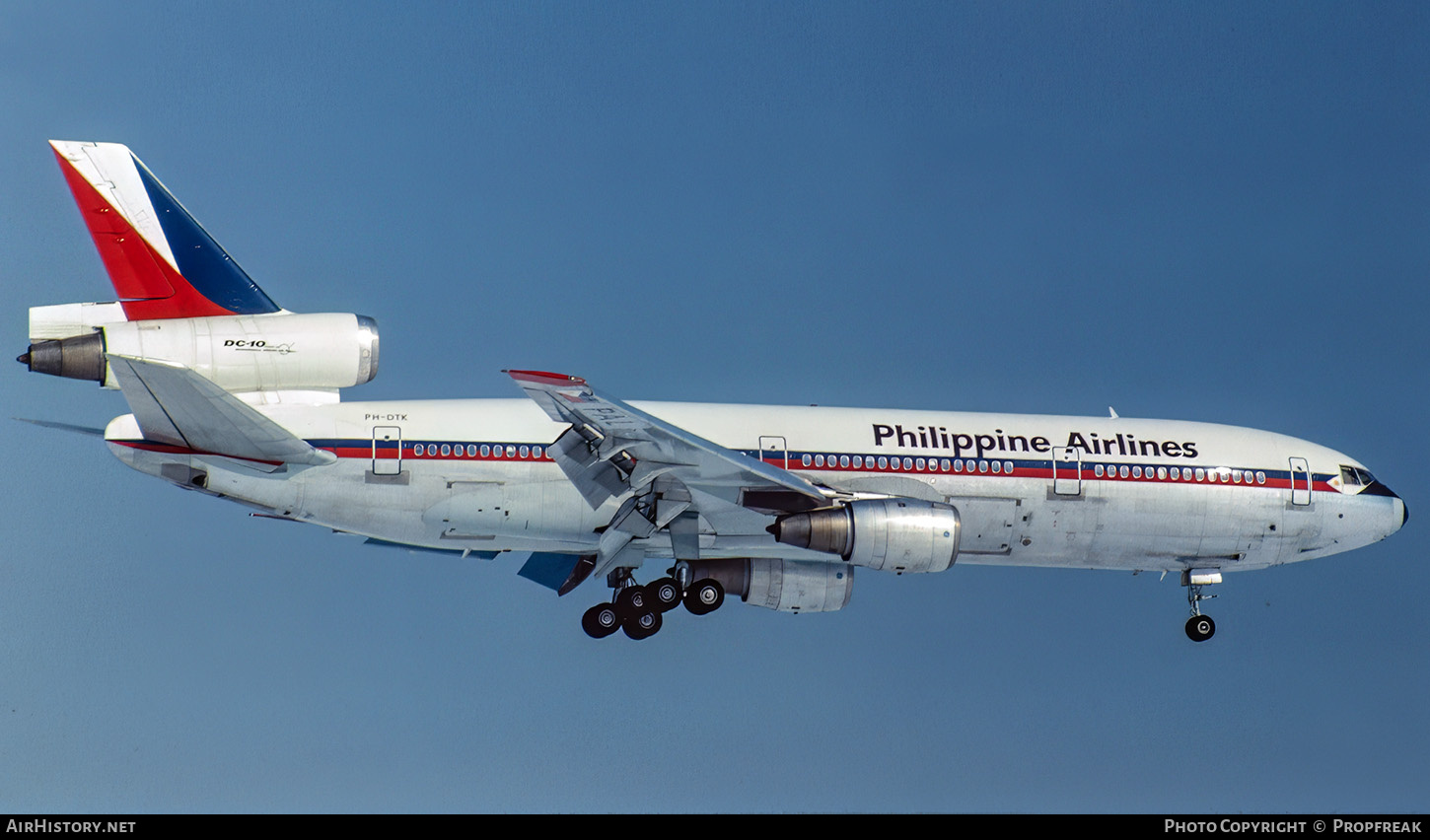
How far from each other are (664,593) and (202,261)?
9509mm

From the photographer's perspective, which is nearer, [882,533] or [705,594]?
[882,533]

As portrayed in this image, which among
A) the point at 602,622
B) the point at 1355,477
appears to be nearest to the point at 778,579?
the point at 602,622

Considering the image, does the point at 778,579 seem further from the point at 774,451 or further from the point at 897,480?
the point at 897,480

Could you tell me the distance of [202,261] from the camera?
24281 millimetres

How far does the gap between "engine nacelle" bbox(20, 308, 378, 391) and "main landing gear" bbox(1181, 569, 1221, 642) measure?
15.5 m

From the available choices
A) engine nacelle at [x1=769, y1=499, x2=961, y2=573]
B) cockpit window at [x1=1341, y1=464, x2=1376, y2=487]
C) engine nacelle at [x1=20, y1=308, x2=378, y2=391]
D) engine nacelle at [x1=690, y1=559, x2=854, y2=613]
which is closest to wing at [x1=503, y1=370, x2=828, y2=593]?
engine nacelle at [x1=769, y1=499, x2=961, y2=573]

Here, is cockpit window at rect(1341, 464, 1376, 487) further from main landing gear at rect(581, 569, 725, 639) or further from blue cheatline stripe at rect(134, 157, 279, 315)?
blue cheatline stripe at rect(134, 157, 279, 315)

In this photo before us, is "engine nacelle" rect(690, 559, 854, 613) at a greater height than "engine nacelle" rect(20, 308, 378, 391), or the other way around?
"engine nacelle" rect(20, 308, 378, 391)

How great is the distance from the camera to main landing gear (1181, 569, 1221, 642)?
2794 centimetres

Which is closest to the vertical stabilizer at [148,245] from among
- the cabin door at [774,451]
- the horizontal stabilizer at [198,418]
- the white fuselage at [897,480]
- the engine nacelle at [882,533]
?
the white fuselage at [897,480]

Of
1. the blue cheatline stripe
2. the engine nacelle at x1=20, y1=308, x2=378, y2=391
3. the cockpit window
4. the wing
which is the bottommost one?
the wing
